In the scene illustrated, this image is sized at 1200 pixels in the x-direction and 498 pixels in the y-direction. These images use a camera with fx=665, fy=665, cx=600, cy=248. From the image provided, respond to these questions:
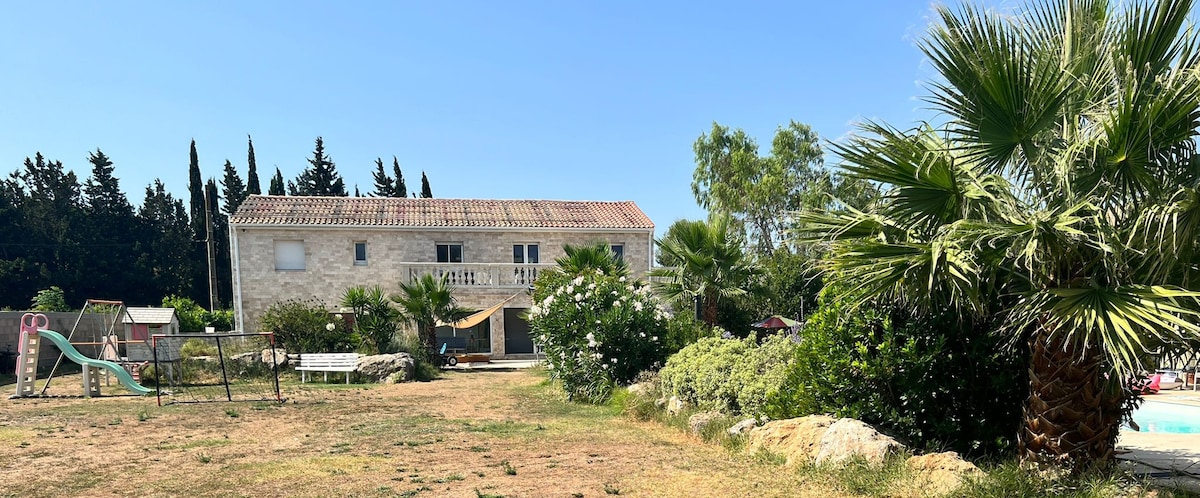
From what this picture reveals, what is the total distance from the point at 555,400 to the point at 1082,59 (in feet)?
32.0

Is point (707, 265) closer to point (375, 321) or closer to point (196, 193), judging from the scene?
point (375, 321)

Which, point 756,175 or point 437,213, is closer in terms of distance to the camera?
point 437,213

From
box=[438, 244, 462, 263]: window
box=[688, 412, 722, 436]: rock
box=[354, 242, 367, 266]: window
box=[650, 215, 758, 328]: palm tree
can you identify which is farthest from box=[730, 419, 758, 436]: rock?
box=[354, 242, 367, 266]: window

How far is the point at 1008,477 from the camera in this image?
473 cm

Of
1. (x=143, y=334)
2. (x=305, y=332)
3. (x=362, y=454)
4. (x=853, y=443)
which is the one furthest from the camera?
(x=305, y=332)

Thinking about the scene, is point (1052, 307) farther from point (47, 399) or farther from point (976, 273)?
point (47, 399)

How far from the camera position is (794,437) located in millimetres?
6285

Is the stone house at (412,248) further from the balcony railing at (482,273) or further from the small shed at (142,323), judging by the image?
the small shed at (142,323)

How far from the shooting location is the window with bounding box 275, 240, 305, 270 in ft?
81.0

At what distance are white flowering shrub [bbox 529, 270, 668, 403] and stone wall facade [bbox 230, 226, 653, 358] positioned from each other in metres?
12.2

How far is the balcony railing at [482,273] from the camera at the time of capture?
83.1 ft

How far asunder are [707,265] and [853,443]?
7796 mm

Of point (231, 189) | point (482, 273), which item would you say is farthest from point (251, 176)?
point (482, 273)

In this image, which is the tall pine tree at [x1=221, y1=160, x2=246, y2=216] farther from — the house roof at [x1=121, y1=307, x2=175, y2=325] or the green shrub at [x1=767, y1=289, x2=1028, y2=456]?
the green shrub at [x1=767, y1=289, x2=1028, y2=456]
